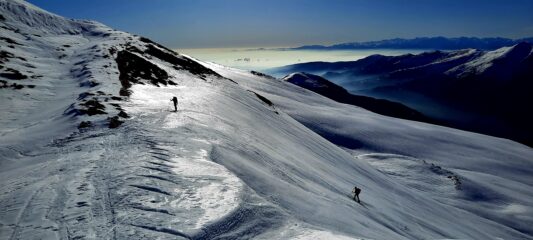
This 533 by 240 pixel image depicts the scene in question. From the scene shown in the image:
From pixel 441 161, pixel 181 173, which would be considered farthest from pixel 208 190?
pixel 441 161

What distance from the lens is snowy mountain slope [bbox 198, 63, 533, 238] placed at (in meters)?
46.7

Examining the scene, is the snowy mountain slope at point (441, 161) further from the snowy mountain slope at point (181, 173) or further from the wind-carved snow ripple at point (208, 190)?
the wind-carved snow ripple at point (208, 190)

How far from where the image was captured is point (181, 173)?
1543 cm

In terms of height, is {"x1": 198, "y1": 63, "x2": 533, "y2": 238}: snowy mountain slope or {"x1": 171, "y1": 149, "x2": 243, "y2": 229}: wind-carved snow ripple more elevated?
{"x1": 171, "y1": 149, "x2": 243, "y2": 229}: wind-carved snow ripple

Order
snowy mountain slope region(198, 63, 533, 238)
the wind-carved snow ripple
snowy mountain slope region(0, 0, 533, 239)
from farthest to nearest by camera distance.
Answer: snowy mountain slope region(198, 63, 533, 238) < the wind-carved snow ripple < snowy mountain slope region(0, 0, 533, 239)

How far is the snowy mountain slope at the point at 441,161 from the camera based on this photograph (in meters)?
46.7

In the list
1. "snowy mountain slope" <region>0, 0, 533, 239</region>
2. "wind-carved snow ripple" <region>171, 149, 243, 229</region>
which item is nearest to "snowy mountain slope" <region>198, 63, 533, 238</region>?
"snowy mountain slope" <region>0, 0, 533, 239</region>

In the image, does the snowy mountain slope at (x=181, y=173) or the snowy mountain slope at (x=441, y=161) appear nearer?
the snowy mountain slope at (x=181, y=173)

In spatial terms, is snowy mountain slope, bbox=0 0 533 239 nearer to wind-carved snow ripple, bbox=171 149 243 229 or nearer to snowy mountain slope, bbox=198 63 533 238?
wind-carved snow ripple, bbox=171 149 243 229

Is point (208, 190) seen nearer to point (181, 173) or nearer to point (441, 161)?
point (181, 173)

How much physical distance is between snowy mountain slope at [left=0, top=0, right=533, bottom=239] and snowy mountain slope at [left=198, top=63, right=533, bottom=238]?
1.24ft

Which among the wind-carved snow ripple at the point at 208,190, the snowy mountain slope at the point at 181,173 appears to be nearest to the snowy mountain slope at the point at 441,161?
the snowy mountain slope at the point at 181,173

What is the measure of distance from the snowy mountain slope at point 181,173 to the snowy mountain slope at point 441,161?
38cm

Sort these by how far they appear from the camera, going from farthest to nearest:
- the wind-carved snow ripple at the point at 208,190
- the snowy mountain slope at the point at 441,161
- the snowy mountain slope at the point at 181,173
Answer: the snowy mountain slope at the point at 441,161 < the wind-carved snow ripple at the point at 208,190 < the snowy mountain slope at the point at 181,173
